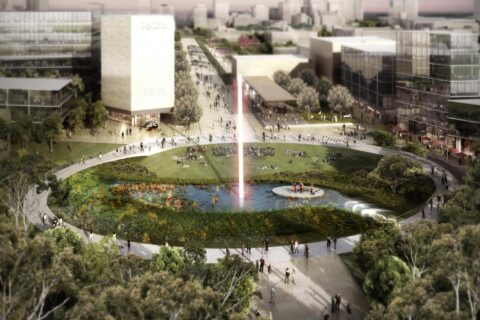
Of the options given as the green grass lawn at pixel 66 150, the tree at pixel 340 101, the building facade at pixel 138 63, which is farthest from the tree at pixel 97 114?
the tree at pixel 340 101

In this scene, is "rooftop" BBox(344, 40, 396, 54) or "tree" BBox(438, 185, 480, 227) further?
"rooftop" BBox(344, 40, 396, 54)

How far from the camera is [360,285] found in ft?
98.6

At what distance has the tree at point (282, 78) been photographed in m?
92.3

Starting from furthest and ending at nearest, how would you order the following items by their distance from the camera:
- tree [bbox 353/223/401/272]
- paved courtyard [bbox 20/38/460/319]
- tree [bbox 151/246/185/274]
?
paved courtyard [bbox 20/38/460/319] < tree [bbox 353/223/401/272] < tree [bbox 151/246/185/274]

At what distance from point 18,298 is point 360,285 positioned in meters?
17.5

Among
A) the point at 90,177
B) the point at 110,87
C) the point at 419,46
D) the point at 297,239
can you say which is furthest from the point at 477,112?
the point at 110,87

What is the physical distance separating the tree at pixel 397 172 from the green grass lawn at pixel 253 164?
5693 mm

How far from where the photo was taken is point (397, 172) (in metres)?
44.8

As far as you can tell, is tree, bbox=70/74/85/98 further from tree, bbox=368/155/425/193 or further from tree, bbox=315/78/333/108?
tree, bbox=368/155/425/193

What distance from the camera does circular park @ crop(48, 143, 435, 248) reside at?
1474 inches

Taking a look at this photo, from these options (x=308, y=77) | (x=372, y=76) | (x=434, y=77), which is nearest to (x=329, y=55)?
(x=308, y=77)

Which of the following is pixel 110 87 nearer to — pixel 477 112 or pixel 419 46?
pixel 419 46

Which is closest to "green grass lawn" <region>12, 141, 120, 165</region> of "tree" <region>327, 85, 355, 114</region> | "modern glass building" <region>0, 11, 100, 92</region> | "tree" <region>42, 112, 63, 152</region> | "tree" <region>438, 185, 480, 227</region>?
"tree" <region>42, 112, 63, 152</region>

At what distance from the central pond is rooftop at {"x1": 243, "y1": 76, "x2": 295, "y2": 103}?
28.1 metres
